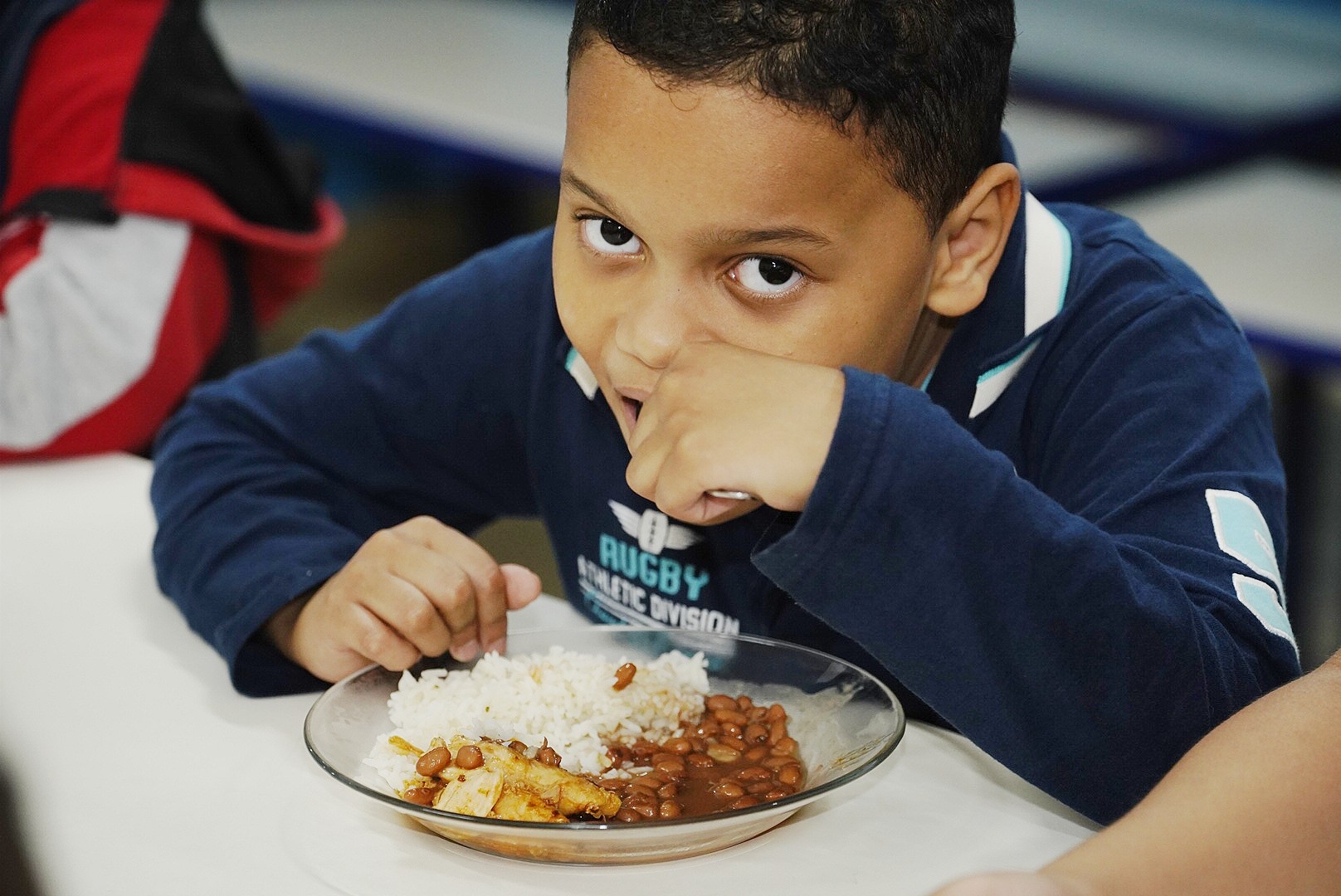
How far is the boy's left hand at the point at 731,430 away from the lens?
744 millimetres

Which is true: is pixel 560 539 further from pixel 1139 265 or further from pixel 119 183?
pixel 119 183

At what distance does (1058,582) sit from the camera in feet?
2.51

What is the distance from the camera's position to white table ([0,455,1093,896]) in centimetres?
76

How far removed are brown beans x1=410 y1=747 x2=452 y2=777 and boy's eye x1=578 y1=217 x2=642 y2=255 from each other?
0.99 feet

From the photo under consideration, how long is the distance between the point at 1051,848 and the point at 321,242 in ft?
3.91

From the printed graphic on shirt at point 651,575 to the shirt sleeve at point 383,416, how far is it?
153 mm

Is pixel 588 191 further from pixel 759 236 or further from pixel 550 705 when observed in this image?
pixel 550 705

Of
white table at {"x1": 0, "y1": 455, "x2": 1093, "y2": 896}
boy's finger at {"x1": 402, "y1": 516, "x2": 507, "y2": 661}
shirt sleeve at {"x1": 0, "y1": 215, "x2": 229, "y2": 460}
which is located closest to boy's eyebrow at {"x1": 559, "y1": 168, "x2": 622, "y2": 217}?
boy's finger at {"x1": 402, "y1": 516, "x2": 507, "y2": 661}

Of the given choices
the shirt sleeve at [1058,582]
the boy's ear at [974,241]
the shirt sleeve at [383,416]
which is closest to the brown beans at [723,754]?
the shirt sleeve at [1058,582]

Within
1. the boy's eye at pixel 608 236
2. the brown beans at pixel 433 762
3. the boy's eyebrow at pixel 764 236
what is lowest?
the brown beans at pixel 433 762

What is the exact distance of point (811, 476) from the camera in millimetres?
738

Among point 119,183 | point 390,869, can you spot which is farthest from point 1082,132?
point 390,869

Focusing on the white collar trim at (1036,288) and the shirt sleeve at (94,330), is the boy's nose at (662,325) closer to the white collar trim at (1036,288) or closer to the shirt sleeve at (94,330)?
the white collar trim at (1036,288)

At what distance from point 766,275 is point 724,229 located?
0.05 m
